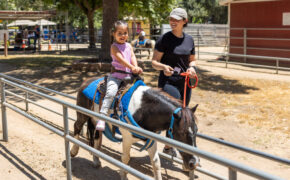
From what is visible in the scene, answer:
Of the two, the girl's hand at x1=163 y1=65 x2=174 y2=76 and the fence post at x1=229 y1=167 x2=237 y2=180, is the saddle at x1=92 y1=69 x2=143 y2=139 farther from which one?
the fence post at x1=229 y1=167 x2=237 y2=180

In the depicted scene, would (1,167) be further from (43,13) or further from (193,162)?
(43,13)

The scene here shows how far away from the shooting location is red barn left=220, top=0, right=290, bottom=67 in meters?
16.5

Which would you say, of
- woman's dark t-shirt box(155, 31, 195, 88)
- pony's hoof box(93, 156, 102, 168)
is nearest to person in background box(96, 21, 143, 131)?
woman's dark t-shirt box(155, 31, 195, 88)

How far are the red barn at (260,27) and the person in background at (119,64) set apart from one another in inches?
524

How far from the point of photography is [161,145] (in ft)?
20.6

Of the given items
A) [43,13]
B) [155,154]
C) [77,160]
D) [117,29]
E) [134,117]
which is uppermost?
[43,13]

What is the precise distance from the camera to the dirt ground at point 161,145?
480 centimetres

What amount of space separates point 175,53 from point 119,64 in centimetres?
80

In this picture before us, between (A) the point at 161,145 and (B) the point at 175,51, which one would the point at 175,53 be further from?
(A) the point at 161,145

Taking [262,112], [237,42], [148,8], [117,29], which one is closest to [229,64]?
[237,42]

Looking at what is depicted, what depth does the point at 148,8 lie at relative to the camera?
21.7 meters

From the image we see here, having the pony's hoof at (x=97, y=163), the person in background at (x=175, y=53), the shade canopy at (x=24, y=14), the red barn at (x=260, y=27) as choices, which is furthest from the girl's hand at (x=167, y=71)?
the shade canopy at (x=24, y=14)

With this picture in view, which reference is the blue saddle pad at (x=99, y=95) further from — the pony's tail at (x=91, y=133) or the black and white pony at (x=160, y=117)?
the pony's tail at (x=91, y=133)

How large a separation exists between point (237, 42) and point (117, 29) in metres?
15.4
